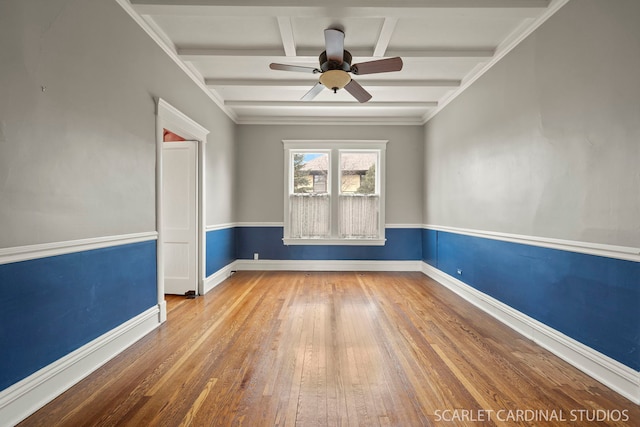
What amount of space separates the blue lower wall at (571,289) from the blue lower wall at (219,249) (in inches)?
146

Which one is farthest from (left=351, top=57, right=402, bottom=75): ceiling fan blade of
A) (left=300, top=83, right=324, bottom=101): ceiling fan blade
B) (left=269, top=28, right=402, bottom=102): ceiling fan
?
(left=300, top=83, right=324, bottom=101): ceiling fan blade

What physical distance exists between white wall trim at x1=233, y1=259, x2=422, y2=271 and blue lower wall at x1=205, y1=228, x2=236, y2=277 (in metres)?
0.41

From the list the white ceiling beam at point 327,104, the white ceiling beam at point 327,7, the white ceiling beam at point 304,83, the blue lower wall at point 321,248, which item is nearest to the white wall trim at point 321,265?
the blue lower wall at point 321,248

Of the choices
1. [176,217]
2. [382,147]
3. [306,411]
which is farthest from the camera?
[382,147]

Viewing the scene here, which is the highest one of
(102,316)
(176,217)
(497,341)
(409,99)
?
(409,99)

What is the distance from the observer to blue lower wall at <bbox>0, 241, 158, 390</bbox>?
1.71 metres

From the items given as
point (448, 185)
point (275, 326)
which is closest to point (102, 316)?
point (275, 326)

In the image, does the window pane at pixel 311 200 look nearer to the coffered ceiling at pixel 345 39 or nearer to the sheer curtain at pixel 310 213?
the sheer curtain at pixel 310 213

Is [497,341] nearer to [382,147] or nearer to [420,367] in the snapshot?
[420,367]

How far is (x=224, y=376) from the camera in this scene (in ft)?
7.25

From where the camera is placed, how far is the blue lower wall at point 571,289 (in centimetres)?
203

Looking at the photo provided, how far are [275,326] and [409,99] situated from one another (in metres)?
3.98

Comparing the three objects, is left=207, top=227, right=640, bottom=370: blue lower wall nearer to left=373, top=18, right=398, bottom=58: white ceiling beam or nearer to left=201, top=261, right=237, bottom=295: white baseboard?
left=201, top=261, right=237, bottom=295: white baseboard

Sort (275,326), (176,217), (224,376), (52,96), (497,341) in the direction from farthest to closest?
1. (176,217)
2. (275,326)
3. (497,341)
4. (224,376)
5. (52,96)
